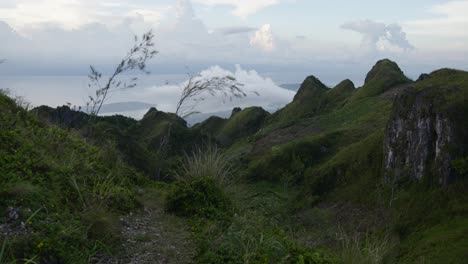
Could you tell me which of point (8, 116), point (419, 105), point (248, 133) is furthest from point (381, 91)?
point (8, 116)

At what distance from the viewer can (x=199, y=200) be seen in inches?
337

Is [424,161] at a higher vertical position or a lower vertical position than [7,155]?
lower

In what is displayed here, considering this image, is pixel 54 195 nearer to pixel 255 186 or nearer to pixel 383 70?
pixel 255 186

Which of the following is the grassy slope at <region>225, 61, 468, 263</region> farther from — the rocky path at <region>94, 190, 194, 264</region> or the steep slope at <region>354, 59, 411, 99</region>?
the rocky path at <region>94, 190, 194, 264</region>

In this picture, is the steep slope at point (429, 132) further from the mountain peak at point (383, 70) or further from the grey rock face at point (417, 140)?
the mountain peak at point (383, 70)

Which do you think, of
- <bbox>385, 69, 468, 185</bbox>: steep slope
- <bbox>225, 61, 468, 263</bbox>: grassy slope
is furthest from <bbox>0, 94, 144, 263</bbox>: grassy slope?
<bbox>385, 69, 468, 185</bbox>: steep slope

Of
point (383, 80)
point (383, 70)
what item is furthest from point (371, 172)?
point (383, 70)

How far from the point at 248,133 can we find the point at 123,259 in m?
77.8

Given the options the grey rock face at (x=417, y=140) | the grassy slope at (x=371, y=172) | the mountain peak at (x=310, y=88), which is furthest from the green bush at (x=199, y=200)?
the mountain peak at (x=310, y=88)

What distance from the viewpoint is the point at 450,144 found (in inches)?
1171

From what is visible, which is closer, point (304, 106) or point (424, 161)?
point (424, 161)

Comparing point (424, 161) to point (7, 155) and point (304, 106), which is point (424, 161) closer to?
point (7, 155)

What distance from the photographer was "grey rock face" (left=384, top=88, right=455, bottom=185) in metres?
30.1

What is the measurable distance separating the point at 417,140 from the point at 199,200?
2728 cm
